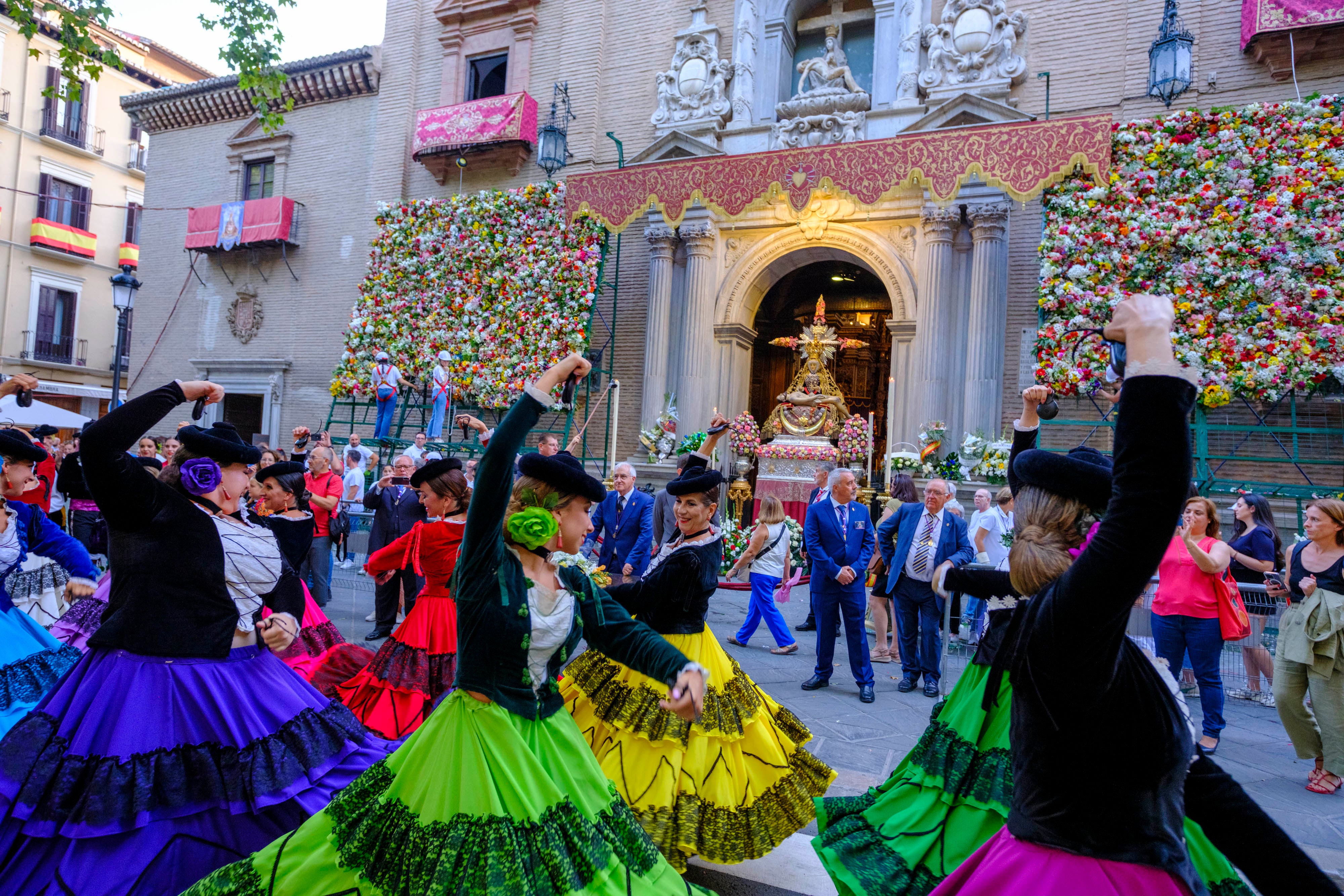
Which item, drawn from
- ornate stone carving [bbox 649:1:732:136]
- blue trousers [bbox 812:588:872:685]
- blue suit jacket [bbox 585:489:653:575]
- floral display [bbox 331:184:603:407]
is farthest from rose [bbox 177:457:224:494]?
ornate stone carving [bbox 649:1:732:136]

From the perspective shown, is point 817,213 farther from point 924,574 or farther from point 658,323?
point 924,574

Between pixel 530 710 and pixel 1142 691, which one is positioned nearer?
pixel 1142 691

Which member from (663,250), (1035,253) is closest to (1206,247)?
(1035,253)

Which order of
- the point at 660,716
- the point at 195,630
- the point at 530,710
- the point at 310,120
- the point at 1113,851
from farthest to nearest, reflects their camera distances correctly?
the point at 310,120, the point at 660,716, the point at 195,630, the point at 530,710, the point at 1113,851

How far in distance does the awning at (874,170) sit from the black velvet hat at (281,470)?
27.9 feet

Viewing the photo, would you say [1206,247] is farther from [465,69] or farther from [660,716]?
[465,69]

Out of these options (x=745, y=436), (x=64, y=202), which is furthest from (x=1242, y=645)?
(x=64, y=202)

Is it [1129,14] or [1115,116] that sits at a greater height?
[1129,14]

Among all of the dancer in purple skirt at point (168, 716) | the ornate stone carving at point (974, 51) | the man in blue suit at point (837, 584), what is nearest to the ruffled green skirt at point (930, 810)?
the dancer in purple skirt at point (168, 716)

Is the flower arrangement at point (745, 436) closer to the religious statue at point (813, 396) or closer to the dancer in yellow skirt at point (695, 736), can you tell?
the religious statue at point (813, 396)

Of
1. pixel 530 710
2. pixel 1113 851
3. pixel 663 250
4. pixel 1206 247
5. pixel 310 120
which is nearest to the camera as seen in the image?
pixel 1113 851

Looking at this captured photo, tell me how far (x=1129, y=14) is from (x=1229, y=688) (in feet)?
34.5

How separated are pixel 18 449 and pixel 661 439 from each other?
34.5 feet

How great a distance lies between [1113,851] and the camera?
1.54m
